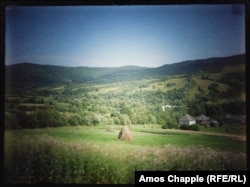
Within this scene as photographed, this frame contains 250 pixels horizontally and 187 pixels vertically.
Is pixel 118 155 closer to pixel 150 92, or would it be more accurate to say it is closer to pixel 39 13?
pixel 150 92

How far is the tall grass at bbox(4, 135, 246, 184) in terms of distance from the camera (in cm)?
444

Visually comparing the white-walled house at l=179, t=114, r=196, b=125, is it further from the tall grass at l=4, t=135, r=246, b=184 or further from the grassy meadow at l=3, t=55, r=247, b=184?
the tall grass at l=4, t=135, r=246, b=184

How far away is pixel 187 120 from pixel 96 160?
1.27m

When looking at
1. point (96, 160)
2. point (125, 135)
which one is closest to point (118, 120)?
point (125, 135)

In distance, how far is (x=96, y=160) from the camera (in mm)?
4484

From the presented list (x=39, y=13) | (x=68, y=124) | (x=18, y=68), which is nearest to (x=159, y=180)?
(x=68, y=124)

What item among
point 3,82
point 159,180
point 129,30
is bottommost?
point 159,180

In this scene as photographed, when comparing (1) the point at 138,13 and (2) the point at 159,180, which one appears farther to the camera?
(1) the point at 138,13

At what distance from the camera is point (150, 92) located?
4551mm

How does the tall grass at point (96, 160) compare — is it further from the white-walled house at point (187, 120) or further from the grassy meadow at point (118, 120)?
the white-walled house at point (187, 120)

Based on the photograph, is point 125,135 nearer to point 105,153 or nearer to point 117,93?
point 105,153

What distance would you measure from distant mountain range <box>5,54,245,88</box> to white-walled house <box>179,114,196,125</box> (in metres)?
0.57
